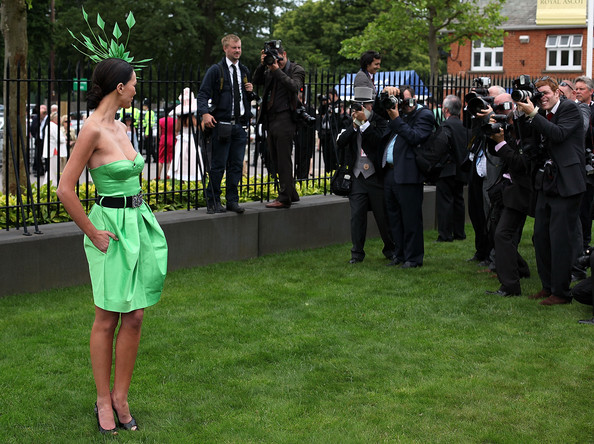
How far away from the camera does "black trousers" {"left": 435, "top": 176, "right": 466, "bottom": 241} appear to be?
37.8 ft

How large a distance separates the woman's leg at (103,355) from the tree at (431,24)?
2910cm

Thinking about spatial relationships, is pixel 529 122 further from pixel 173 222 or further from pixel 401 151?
pixel 173 222

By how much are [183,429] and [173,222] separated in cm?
446

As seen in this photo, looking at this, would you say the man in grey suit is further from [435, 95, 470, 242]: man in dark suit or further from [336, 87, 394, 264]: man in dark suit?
[435, 95, 470, 242]: man in dark suit

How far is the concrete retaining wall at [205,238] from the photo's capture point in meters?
7.82

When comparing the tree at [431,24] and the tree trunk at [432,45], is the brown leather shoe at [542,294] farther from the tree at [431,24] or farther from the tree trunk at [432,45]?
the tree at [431,24]

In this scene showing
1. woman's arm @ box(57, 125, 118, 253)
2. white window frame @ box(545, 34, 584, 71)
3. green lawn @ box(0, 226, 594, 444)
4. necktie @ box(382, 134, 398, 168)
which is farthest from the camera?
white window frame @ box(545, 34, 584, 71)

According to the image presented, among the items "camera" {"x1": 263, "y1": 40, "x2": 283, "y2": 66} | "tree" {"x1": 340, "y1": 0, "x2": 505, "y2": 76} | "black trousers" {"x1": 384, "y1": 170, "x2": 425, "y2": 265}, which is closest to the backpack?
"black trousers" {"x1": 384, "y1": 170, "x2": 425, "y2": 265}

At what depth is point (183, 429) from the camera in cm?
478

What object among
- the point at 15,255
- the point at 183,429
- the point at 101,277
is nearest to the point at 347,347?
the point at 183,429

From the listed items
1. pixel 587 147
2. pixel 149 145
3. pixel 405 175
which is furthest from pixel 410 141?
pixel 149 145

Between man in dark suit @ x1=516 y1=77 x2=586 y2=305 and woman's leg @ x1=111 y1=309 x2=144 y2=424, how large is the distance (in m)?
4.10

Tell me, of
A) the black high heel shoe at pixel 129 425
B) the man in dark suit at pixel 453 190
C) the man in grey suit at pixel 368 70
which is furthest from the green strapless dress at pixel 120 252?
the man in dark suit at pixel 453 190

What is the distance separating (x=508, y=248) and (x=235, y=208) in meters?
3.15
